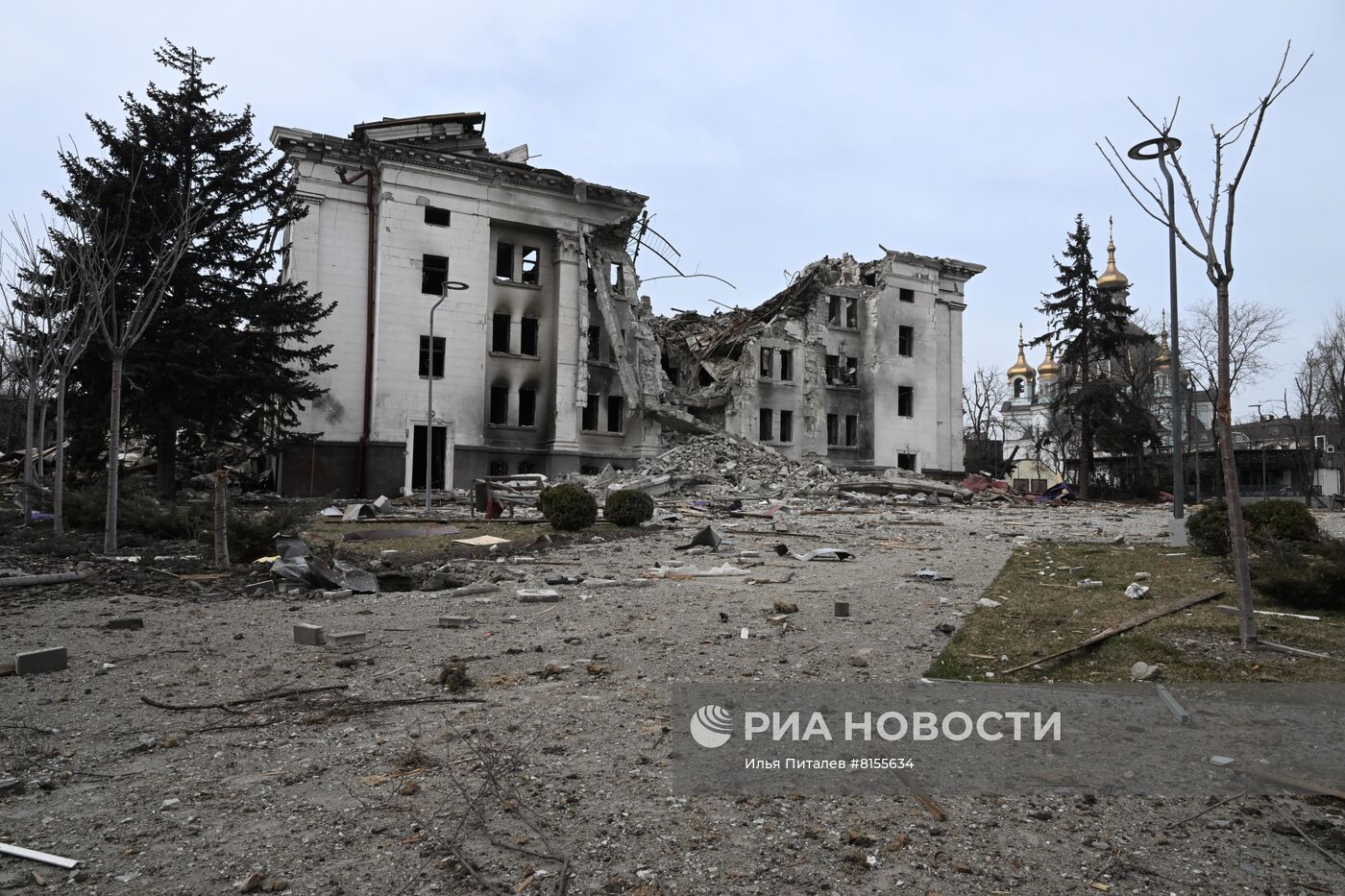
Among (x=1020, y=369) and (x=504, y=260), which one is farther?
(x=1020, y=369)

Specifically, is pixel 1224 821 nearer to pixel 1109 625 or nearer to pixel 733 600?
pixel 1109 625

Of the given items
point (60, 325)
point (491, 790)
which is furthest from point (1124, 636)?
point (60, 325)

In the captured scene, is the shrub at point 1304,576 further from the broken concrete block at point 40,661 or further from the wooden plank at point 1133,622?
the broken concrete block at point 40,661

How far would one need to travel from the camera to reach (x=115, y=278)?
15930 mm

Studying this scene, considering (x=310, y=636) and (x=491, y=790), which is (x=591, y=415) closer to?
(x=310, y=636)

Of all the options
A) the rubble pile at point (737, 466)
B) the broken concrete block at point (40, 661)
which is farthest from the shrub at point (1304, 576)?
the rubble pile at point (737, 466)

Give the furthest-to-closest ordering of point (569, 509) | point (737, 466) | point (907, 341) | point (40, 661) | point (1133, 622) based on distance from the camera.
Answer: point (907, 341)
point (737, 466)
point (569, 509)
point (1133, 622)
point (40, 661)

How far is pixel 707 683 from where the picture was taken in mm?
5250

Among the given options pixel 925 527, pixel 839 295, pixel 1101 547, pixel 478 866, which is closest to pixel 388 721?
pixel 478 866

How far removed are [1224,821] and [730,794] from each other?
6.34 feet

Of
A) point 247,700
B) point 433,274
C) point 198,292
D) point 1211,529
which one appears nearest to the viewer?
point 247,700

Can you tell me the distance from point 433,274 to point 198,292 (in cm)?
1009

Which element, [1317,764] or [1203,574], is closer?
[1317,764]

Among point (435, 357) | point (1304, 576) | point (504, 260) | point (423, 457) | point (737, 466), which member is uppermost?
point (504, 260)
